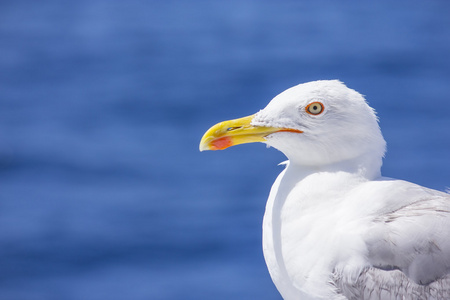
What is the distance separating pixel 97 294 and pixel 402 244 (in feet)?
16.4

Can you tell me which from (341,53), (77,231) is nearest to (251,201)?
(77,231)

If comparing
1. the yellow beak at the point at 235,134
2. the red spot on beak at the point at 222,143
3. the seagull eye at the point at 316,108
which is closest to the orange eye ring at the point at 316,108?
the seagull eye at the point at 316,108

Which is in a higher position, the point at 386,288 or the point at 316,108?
the point at 316,108

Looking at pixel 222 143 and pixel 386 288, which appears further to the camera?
pixel 222 143

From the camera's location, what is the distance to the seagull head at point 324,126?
3346 millimetres

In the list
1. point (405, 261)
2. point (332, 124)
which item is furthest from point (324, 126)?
point (405, 261)

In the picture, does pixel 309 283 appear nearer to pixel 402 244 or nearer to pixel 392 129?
pixel 402 244

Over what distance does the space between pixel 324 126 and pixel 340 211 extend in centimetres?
→ 38

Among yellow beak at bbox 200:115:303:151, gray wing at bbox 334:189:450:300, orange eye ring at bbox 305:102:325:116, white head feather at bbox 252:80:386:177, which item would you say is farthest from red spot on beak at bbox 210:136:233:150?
gray wing at bbox 334:189:450:300

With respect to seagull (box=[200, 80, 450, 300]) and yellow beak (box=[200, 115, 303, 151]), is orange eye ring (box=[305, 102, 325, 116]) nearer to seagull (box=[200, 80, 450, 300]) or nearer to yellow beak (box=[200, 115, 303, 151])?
seagull (box=[200, 80, 450, 300])

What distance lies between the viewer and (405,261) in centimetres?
316

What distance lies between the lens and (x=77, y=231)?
8.27 m

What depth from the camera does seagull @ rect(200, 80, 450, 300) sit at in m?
3.14

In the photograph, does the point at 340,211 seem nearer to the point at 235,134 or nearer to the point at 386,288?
the point at 386,288
